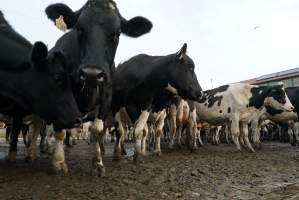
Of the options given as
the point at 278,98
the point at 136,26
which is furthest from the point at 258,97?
the point at 136,26

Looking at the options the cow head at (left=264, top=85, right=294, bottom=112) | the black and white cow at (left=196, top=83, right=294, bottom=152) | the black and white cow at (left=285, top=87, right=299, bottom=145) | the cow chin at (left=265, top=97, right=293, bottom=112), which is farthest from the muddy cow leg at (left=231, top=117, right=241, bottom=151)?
the black and white cow at (left=285, top=87, right=299, bottom=145)

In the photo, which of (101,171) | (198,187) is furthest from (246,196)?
(101,171)

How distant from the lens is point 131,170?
702 cm

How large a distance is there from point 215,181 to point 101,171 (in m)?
1.84

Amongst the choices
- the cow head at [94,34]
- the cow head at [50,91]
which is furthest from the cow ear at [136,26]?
the cow head at [50,91]

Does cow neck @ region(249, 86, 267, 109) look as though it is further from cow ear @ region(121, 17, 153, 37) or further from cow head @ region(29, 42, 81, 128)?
cow head @ region(29, 42, 81, 128)

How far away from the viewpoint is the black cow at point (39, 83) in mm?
5492

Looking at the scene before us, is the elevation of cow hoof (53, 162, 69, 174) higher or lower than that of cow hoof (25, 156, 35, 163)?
lower

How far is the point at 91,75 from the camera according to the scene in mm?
5203

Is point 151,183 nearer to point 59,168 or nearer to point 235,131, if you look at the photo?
point 59,168

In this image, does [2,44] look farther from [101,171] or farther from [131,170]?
[131,170]

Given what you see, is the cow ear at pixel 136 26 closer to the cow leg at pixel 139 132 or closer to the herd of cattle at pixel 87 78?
the herd of cattle at pixel 87 78

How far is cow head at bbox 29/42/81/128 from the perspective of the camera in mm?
5473

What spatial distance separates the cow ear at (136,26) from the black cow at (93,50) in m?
0.02
